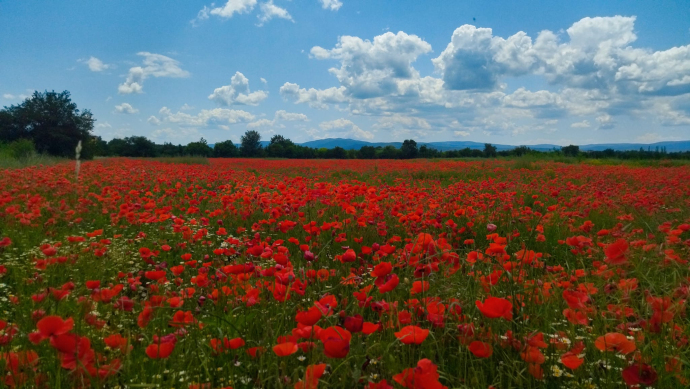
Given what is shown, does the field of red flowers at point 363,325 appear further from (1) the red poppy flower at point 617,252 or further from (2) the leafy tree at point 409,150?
(2) the leafy tree at point 409,150

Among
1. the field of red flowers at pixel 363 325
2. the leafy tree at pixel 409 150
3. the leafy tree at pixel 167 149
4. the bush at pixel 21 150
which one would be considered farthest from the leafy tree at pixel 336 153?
the field of red flowers at pixel 363 325

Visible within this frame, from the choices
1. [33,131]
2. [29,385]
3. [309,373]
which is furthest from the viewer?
[33,131]

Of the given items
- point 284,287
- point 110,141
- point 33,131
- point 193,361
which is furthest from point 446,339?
point 110,141

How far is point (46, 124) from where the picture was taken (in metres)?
30.8

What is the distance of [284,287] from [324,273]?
1.51ft

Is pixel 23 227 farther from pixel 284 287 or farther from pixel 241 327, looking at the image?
pixel 284 287

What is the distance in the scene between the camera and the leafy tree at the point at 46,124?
1183 inches

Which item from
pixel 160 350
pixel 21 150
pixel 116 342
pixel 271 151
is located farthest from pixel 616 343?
pixel 271 151

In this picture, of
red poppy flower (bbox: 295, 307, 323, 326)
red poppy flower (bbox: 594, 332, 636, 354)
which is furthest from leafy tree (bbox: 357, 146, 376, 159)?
red poppy flower (bbox: 295, 307, 323, 326)

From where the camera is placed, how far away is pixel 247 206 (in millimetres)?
5238

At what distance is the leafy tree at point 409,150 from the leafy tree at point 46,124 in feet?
105

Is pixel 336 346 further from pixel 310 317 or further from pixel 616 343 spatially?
pixel 616 343

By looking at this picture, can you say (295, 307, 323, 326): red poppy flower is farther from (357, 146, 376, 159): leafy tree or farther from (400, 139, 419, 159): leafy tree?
(357, 146, 376, 159): leafy tree

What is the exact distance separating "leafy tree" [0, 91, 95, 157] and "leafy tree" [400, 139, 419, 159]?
1255 inches
